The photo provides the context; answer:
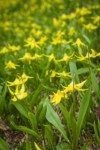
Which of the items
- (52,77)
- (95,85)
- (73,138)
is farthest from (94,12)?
(73,138)

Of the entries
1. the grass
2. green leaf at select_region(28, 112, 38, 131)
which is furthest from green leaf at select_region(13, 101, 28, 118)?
green leaf at select_region(28, 112, 38, 131)

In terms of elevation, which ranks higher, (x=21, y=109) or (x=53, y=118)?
(x=21, y=109)

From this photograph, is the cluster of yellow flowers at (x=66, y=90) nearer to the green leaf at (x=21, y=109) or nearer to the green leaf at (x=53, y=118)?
the green leaf at (x=53, y=118)

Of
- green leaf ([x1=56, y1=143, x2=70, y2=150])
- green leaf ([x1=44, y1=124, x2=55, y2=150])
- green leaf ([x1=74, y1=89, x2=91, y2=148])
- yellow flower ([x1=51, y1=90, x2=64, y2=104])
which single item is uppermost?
yellow flower ([x1=51, y1=90, x2=64, y2=104])

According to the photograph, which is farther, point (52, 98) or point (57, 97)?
point (52, 98)

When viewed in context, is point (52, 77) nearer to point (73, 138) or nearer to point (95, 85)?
point (95, 85)

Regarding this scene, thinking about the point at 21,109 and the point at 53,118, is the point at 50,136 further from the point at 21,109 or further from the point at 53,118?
the point at 21,109

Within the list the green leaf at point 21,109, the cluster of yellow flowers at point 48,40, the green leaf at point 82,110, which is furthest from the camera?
the cluster of yellow flowers at point 48,40

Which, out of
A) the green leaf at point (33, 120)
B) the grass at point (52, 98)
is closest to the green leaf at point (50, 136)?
the grass at point (52, 98)

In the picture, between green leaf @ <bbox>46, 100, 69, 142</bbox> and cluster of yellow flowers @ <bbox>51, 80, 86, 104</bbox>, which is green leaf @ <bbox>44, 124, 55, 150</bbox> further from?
cluster of yellow flowers @ <bbox>51, 80, 86, 104</bbox>

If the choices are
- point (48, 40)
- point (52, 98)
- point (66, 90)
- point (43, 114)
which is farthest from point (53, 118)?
point (48, 40)

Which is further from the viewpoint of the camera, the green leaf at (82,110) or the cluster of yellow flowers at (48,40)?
the cluster of yellow flowers at (48,40)
